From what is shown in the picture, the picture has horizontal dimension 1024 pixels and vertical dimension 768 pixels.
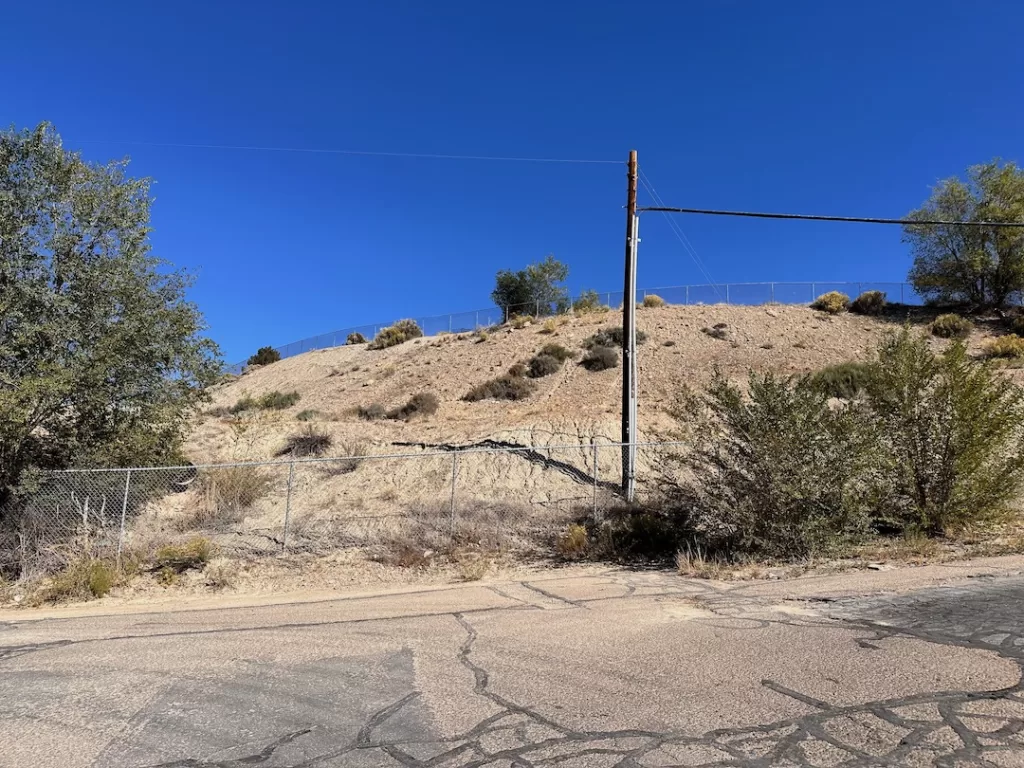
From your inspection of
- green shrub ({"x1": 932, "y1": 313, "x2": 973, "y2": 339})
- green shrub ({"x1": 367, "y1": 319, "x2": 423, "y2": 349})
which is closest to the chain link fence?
green shrub ({"x1": 932, "y1": 313, "x2": 973, "y2": 339})

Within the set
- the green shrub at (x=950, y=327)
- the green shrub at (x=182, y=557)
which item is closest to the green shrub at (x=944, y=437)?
the green shrub at (x=182, y=557)

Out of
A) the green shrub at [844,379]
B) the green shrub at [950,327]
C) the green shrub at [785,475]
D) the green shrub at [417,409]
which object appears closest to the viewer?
the green shrub at [785,475]

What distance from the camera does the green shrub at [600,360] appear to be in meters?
36.2

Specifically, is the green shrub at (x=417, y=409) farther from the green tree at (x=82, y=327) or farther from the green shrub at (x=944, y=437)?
the green shrub at (x=944, y=437)

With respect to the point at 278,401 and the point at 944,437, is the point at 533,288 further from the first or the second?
the point at 944,437

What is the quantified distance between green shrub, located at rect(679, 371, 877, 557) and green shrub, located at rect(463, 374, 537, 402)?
817 inches

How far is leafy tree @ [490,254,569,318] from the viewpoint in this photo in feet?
190

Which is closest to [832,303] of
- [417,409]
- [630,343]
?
[417,409]

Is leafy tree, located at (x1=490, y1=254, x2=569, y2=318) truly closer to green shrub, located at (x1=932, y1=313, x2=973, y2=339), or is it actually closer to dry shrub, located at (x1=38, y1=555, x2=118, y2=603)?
green shrub, located at (x1=932, y1=313, x2=973, y2=339)

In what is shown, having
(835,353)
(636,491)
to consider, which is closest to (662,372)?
(835,353)

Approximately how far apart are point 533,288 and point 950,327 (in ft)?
98.7

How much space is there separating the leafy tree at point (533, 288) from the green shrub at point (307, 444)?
113 ft

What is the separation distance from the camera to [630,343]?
657 inches

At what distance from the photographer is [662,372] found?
118ft
